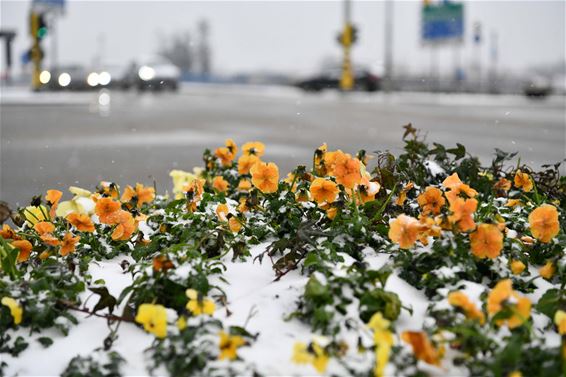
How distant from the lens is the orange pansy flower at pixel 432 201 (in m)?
2.17

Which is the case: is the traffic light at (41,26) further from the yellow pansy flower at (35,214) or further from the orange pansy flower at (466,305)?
the orange pansy flower at (466,305)

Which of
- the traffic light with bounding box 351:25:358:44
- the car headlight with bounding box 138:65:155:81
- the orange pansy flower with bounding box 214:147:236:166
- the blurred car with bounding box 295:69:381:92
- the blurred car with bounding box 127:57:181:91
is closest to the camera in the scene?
the orange pansy flower with bounding box 214:147:236:166

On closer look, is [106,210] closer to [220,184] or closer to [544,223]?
[220,184]

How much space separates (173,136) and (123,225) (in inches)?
323

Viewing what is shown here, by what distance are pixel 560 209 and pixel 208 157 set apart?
5.40 feet

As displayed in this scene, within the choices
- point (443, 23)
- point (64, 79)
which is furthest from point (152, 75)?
point (443, 23)

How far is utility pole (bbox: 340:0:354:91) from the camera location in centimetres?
2608

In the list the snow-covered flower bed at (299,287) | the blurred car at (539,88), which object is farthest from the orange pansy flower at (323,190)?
the blurred car at (539,88)

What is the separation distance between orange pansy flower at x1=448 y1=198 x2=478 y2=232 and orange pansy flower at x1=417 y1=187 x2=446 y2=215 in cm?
27

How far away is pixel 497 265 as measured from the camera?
1.98 m

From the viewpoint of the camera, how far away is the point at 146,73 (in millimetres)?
26297

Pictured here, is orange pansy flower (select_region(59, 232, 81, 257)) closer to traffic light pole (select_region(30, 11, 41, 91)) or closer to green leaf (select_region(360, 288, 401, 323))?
green leaf (select_region(360, 288, 401, 323))

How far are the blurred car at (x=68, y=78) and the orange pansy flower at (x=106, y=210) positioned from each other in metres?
23.1

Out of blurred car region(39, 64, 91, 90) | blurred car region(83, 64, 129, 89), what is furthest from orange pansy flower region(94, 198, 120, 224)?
blurred car region(83, 64, 129, 89)
